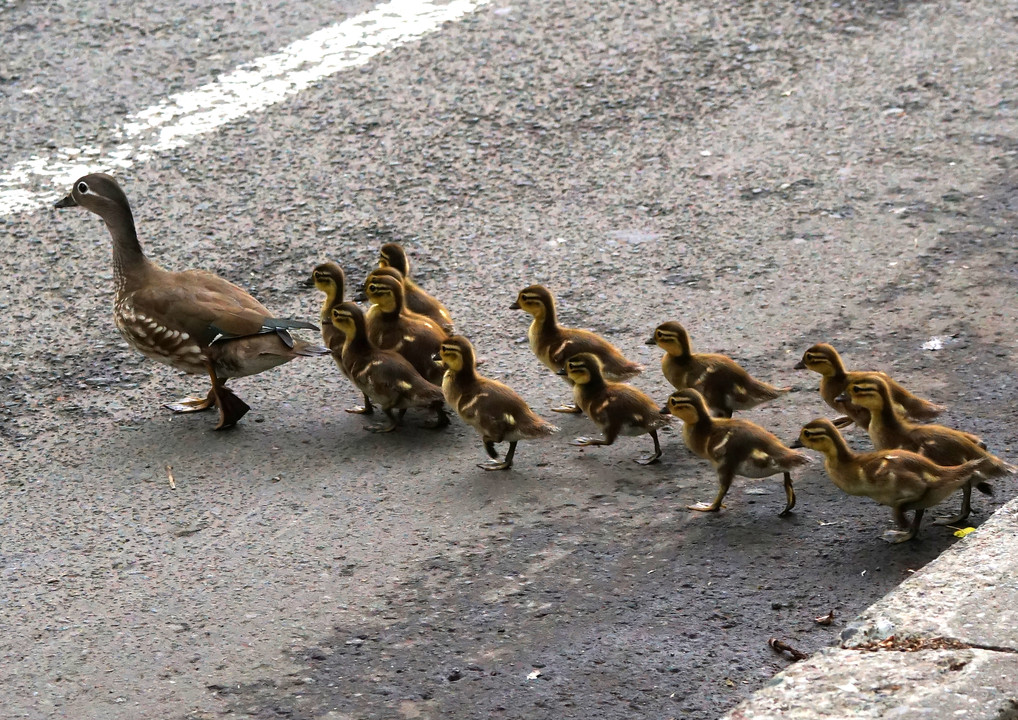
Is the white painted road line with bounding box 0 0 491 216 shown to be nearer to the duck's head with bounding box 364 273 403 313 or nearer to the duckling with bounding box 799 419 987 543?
the duck's head with bounding box 364 273 403 313

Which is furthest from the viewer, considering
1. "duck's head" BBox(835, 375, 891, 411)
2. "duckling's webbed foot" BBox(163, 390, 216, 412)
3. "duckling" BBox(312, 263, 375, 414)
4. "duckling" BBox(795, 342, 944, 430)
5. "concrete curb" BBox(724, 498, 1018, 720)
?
"duckling" BBox(312, 263, 375, 414)

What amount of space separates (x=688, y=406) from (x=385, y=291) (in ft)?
5.21

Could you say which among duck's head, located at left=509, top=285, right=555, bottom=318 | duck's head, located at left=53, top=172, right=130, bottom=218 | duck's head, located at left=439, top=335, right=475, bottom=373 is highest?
duck's head, located at left=53, top=172, right=130, bottom=218

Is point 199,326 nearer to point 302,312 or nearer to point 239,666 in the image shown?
point 302,312

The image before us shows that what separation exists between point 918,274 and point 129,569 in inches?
154

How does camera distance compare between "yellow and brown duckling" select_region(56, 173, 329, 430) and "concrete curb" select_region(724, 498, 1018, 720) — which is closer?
"concrete curb" select_region(724, 498, 1018, 720)

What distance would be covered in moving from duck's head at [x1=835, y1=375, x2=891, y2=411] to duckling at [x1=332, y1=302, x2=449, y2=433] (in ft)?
5.48

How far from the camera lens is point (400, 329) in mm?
6168

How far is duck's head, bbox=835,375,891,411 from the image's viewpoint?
204 inches

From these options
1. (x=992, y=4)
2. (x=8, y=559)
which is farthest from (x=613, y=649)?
(x=992, y=4)

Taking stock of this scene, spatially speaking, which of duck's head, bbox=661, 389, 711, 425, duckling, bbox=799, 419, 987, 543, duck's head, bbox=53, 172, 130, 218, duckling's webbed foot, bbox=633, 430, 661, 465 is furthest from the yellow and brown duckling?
duckling, bbox=799, 419, 987, 543

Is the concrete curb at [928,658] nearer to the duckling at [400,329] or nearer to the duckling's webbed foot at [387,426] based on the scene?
the duckling's webbed foot at [387,426]

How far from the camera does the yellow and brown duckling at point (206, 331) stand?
5.82 metres

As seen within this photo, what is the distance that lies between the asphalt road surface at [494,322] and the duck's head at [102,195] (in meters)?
0.47
